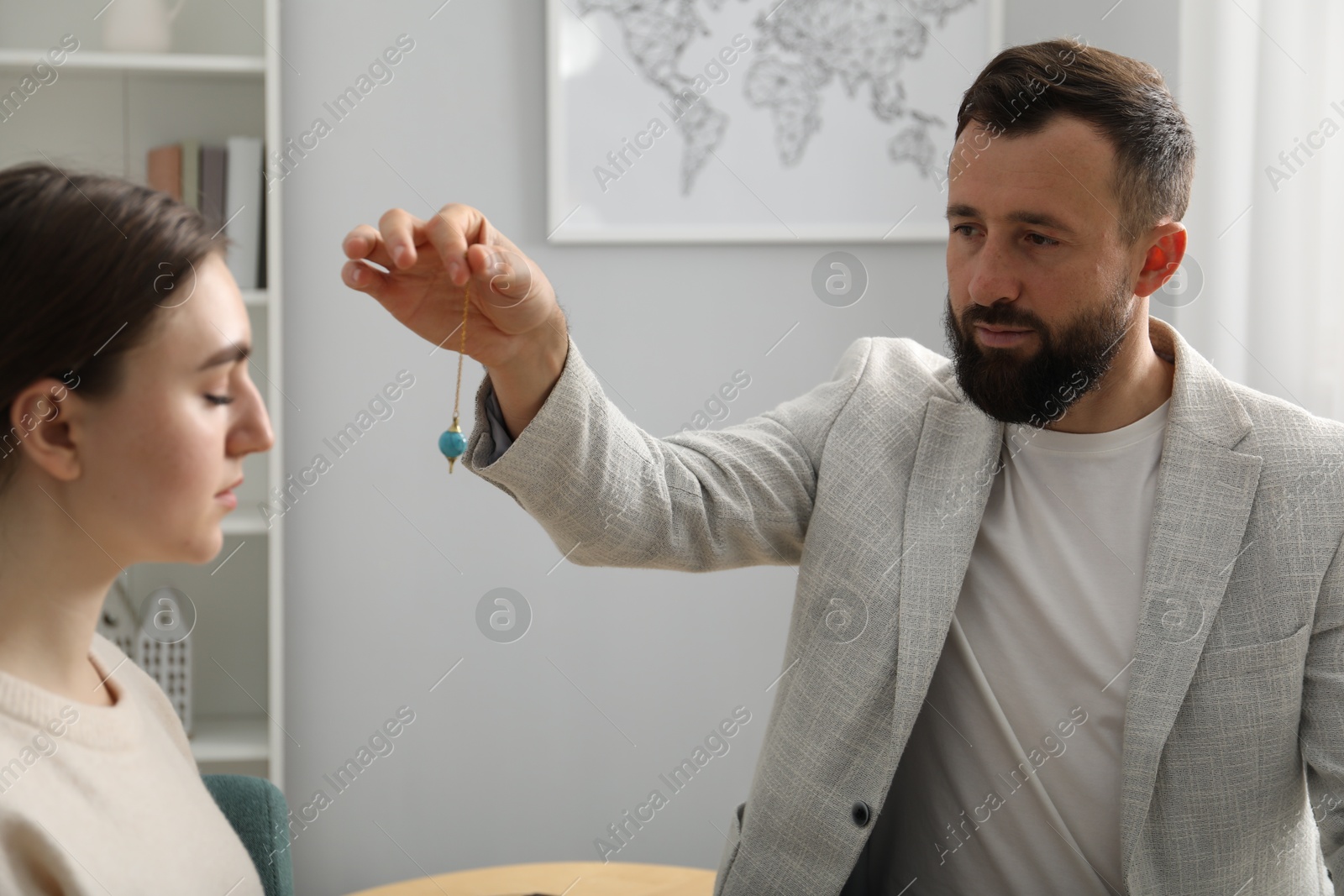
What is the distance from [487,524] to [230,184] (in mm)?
874

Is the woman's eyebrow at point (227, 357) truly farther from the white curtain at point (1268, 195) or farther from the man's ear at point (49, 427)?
the white curtain at point (1268, 195)

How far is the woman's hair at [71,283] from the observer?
0.82 metres

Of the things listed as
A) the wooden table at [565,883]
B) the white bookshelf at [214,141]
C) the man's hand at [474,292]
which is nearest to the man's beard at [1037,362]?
the man's hand at [474,292]

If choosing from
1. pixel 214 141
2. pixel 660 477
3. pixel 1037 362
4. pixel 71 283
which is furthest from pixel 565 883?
pixel 214 141

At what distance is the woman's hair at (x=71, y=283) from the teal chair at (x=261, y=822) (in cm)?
58

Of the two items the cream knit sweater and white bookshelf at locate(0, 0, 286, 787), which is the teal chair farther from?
white bookshelf at locate(0, 0, 286, 787)

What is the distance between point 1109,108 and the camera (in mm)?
1369

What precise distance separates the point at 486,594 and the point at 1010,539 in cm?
134

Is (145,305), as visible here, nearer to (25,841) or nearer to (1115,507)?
(25,841)

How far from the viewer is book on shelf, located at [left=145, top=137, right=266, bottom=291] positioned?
213cm

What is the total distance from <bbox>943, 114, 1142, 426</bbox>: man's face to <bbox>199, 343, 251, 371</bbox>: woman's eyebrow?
878 millimetres

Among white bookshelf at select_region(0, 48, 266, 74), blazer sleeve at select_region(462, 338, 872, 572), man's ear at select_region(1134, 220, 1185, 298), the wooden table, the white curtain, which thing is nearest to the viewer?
blazer sleeve at select_region(462, 338, 872, 572)

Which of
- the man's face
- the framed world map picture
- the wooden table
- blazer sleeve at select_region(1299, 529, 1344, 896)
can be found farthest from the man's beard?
the framed world map picture

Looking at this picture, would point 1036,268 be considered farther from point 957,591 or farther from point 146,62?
point 146,62
